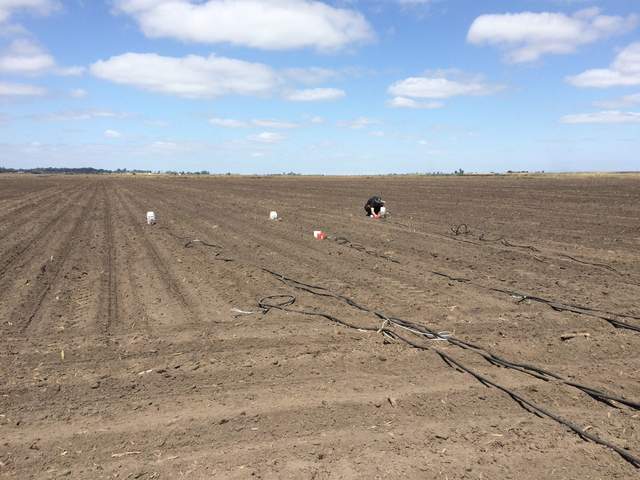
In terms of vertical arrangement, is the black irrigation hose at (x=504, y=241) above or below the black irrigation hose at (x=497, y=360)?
above

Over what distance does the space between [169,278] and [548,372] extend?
7113 mm

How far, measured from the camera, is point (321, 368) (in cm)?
527

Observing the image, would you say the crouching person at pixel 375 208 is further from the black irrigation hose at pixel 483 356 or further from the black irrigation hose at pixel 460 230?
the black irrigation hose at pixel 483 356

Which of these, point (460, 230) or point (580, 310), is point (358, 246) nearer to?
point (460, 230)

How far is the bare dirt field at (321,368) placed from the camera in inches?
144

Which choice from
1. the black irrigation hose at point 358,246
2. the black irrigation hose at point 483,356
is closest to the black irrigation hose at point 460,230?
the black irrigation hose at point 358,246

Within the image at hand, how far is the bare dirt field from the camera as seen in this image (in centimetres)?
366

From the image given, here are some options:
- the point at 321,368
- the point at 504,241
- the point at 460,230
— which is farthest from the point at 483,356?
the point at 460,230

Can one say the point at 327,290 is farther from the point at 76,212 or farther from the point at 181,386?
the point at 76,212

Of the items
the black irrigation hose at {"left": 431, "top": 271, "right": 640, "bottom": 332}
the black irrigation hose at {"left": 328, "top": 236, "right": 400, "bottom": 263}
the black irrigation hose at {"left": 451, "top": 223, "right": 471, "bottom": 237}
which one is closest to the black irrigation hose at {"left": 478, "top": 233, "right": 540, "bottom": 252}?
the black irrigation hose at {"left": 451, "top": 223, "right": 471, "bottom": 237}

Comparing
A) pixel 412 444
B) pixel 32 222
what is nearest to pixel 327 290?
pixel 412 444

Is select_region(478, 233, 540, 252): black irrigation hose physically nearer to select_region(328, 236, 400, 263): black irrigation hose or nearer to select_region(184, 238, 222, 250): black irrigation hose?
select_region(328, 236, 400, 263): black irrigation hose

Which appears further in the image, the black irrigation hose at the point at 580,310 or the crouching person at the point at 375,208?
the crouching person at the point at 375,208

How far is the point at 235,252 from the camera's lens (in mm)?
12555
